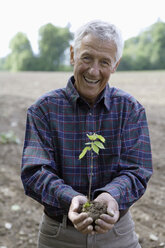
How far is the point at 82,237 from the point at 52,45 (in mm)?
37351

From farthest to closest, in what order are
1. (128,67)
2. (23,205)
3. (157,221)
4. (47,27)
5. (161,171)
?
(47,27)
(128,67)
(161,171)
(23,205)
(157,221)

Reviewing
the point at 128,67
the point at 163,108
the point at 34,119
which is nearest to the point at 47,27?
the point at 128,67

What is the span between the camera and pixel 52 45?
37.5 metres

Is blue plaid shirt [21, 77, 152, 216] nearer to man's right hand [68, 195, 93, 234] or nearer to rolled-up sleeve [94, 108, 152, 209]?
rolled-up sleeve [94, 108, 152, 209]

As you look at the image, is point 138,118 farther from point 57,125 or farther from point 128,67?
point 128,67

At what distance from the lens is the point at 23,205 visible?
409cm

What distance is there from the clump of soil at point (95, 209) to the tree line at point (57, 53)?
3271cm

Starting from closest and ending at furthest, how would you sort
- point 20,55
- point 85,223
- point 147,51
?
1. point 85,223
2. point 20,55
3. point 147,51

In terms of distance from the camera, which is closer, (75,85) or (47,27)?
(75,85)

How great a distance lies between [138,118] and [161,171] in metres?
3.35

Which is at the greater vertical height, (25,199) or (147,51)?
(147,51)

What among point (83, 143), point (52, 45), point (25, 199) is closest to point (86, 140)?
point (83, 143)

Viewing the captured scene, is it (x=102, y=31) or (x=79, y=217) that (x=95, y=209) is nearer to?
(x=79, y=217)

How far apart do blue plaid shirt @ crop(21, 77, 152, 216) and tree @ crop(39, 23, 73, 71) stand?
3287cm
